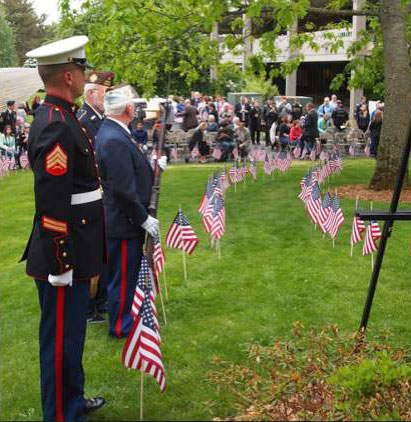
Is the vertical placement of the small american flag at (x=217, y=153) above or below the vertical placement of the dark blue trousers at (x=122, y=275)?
below

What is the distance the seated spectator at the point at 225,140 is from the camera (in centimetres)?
2256

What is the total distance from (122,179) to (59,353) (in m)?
1.74

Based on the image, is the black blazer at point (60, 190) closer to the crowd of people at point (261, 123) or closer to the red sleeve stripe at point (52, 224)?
the red sleeve stripe at point (52, 224)

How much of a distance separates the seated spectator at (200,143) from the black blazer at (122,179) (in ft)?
55.9

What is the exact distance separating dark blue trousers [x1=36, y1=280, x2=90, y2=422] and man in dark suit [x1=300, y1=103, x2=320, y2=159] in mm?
19015

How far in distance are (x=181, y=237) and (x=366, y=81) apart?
36.8 ft

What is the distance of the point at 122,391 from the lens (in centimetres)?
485

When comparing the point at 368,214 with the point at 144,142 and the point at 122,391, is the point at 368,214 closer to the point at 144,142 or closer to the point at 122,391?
the point at 122,391

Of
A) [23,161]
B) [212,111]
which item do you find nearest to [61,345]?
[23,161]

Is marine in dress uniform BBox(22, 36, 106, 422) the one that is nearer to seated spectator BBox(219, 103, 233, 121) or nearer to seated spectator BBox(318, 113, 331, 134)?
seated spectator BBox(318, 113, 331, 134)

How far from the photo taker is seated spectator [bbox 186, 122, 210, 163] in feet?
74.4

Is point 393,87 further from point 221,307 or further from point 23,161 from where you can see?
point 23,161

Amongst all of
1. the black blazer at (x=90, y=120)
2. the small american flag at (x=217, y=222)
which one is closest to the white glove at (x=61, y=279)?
the black blazer at (x=90, y=120)

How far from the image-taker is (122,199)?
538 cm
